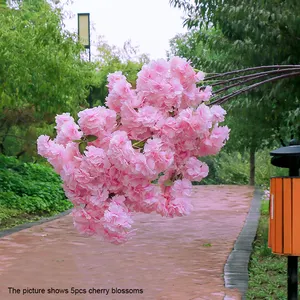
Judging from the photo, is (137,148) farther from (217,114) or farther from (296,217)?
(296,217)

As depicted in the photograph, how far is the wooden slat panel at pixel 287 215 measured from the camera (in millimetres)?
3912

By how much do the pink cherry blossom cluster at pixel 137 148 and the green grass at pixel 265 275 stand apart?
407 cm

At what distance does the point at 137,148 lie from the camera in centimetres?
244

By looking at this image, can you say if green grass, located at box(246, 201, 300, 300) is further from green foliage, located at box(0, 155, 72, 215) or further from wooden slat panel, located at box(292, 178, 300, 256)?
green foliage, located at box(0, 155, 72, 215)

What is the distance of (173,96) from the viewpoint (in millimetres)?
2471

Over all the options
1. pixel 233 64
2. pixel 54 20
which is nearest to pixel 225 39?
pixel 233 64

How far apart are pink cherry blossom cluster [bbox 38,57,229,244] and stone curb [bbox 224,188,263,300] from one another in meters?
3.91

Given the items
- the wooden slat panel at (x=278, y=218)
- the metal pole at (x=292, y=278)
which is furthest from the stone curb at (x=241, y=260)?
the wooden slat panel at (x=278, y=218)

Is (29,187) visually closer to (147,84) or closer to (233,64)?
(233,64)

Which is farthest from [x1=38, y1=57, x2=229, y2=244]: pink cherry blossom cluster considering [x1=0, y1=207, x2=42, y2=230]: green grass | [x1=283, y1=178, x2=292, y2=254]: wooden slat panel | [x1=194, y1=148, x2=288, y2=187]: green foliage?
[x1=194, y1=148, x2=288, y2=187]: green foliage

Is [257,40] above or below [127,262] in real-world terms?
above

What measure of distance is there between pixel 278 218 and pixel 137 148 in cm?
180

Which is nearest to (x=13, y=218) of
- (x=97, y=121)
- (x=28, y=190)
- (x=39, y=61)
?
(x=28, y=190)

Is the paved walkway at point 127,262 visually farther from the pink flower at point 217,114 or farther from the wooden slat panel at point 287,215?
the pink flower at point 217,114
